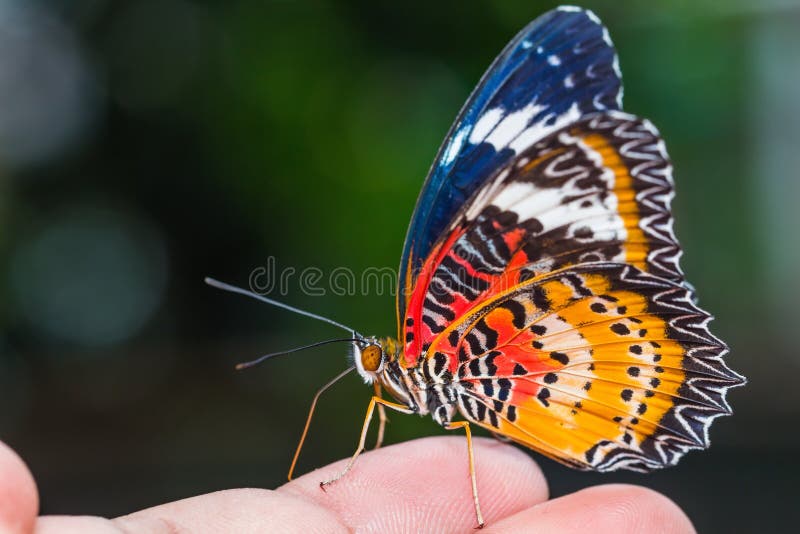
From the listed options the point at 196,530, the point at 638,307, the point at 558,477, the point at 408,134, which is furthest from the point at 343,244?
the point at 196,530

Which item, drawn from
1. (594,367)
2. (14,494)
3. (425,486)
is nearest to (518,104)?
(594,367)

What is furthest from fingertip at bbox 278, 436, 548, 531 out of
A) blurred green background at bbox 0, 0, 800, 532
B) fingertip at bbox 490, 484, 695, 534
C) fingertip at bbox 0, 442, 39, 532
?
blurred green background at bbox 0, 0, 800, 532

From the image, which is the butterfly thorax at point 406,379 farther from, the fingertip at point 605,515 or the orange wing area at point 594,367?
the fingertip at point 605,515

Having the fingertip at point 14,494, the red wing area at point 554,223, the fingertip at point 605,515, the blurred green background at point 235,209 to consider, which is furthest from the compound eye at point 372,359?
the blurred green background at point 235,209

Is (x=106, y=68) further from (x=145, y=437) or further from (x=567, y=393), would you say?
(x=567, y=393)

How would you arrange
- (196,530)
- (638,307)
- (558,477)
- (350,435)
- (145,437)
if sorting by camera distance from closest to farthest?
(196,530) < (638,307) < (558,477) < (350,435) < (145,437)

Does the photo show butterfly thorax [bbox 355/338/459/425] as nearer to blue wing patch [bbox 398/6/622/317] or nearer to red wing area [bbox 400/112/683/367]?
red wing area [bbox 400/112/683/367]
